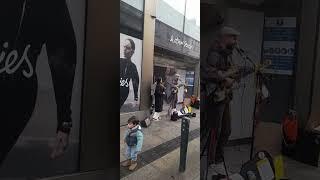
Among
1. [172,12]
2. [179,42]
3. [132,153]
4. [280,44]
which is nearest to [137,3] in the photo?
[172,12]

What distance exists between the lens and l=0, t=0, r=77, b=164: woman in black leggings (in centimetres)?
178

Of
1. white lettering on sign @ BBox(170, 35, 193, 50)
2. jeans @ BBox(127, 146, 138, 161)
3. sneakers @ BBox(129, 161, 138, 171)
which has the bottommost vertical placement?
sneakers @ BBox(129, 161, 138, 171)

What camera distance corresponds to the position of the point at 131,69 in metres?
1.61

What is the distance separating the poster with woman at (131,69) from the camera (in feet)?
5.24

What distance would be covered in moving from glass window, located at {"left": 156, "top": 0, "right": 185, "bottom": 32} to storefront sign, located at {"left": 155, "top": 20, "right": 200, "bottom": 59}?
21 mm

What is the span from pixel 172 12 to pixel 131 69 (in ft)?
1.02

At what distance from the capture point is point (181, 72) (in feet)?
5.96

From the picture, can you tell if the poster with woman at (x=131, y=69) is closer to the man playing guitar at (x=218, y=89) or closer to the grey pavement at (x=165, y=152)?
the grey pavement at (x=165, y=152)

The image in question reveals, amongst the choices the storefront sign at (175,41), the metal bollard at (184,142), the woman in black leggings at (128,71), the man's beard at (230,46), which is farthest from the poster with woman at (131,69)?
the man's beard at (230,46)

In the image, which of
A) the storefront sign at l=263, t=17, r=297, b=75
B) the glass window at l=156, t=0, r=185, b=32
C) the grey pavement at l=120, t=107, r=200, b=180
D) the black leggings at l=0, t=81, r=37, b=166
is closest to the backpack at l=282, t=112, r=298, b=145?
the storefront sign at l=263, t=17, r=297, b=75

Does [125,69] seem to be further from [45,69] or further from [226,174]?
[226,174]

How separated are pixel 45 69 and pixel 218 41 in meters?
0.84

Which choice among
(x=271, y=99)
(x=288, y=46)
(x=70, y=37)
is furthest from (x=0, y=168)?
(x=288, y=46)

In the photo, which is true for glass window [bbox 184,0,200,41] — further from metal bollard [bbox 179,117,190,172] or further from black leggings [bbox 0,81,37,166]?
black leggings [bbox 0,81,37,166]
